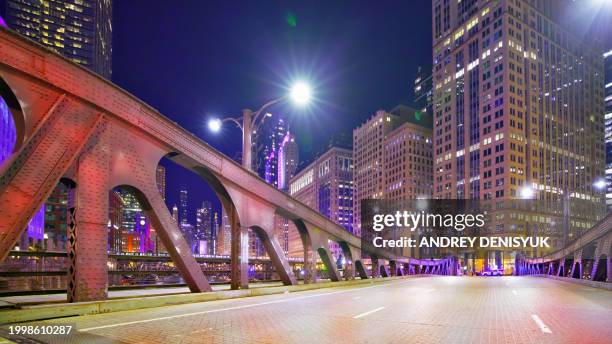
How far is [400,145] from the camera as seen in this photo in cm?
16275

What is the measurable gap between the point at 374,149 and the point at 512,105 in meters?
64.6

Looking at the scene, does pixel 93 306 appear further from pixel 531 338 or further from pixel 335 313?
Result: pixel 531 338

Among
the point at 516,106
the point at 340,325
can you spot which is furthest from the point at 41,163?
the point at 516,106

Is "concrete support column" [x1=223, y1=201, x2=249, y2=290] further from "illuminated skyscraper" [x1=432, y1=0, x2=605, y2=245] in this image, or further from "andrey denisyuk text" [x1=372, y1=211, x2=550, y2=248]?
"illuminated skyscraper" [x1=432, y1=0, x2=605, y2=245]

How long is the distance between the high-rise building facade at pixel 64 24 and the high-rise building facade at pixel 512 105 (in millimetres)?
111638

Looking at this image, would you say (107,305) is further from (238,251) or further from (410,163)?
(410,163)

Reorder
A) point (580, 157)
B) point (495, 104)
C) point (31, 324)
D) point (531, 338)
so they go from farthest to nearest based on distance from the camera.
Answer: point (580, 157)
point (495, 104)
point (31, 324)
point (531, 338)

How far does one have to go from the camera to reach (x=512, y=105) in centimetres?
12125

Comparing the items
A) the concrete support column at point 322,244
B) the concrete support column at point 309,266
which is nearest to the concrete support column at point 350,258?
the concrete support column at point 322,244

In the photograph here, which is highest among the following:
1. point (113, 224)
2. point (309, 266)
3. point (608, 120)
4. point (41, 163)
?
point (608, 120)

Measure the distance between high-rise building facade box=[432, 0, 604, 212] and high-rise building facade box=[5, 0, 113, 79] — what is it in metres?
112

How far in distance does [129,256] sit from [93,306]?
9633 millimetres

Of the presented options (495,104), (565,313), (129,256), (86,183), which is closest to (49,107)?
(86,183)

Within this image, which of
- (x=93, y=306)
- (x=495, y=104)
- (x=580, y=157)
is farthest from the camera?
(x=580, y=157)
